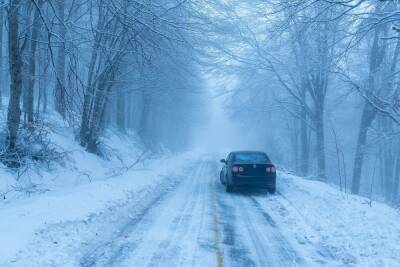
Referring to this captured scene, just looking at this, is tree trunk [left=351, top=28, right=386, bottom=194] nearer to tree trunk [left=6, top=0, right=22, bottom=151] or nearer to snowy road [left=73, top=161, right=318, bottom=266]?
snowy road [left=73, top=161, right=318, bottom=266]

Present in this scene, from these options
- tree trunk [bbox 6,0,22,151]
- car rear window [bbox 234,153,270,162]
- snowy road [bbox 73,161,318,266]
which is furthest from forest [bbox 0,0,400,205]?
snowy road [bbox 73,161,318,266]

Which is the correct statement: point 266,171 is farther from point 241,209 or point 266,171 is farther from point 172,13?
point 172,13

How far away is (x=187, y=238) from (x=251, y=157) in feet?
31.1

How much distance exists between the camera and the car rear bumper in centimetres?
1738

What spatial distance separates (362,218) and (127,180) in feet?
31.0

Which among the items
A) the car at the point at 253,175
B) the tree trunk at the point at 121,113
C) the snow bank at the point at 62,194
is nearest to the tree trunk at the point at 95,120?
the snow bank at the point at 62,194

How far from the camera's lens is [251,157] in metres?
18.6

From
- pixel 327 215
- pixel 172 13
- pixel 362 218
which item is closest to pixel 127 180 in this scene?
pixel 172 13

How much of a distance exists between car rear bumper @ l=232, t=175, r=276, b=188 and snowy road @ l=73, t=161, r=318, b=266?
235 cm

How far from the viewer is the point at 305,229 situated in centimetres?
1077

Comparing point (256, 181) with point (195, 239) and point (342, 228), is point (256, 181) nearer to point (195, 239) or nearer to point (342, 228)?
point (342, 228)

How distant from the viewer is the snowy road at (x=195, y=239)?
7.90 m

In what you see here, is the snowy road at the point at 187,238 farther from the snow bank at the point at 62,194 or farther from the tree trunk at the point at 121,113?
the tree trunk at the point at 121,113

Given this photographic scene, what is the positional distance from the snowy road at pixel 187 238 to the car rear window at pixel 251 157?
3.70 metres
